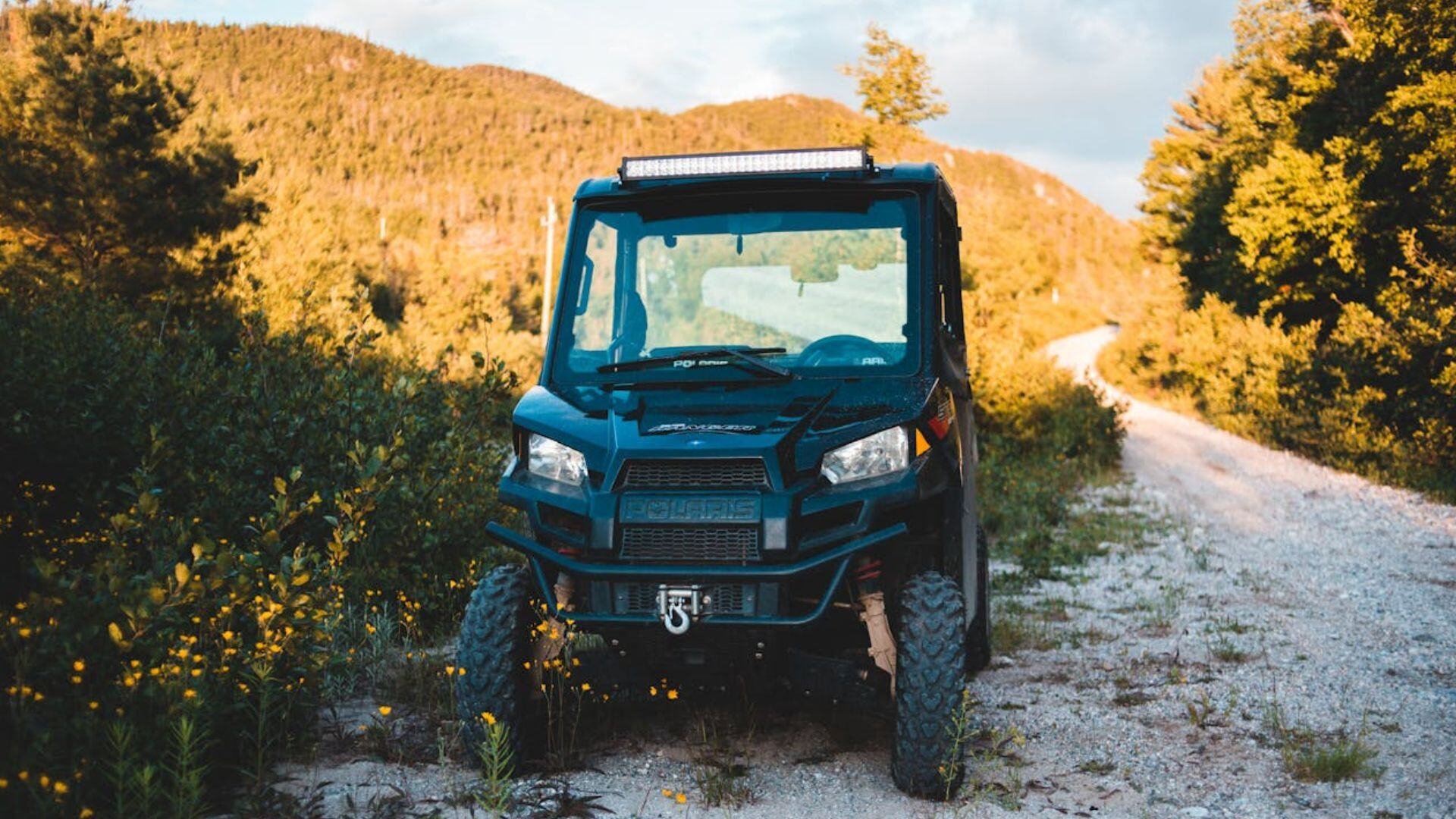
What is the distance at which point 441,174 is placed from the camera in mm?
82750

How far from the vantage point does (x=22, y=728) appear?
3586 mm

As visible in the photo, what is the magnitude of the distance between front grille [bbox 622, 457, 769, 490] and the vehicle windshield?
607mm

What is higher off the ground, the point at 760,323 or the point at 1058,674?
the point at 760,323

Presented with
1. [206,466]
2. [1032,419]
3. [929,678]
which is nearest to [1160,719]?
[929,678]

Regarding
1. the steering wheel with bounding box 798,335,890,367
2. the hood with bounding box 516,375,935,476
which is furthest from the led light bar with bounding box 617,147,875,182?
the hood with bounding box 516,375,935,476

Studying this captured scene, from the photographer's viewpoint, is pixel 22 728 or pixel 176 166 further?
pixel 176 166

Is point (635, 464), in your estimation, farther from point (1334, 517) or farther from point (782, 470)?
point (1334, 517)

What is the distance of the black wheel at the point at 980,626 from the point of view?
21.5ft

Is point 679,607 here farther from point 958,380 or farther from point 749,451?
point 958,380

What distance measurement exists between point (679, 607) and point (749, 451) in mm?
609

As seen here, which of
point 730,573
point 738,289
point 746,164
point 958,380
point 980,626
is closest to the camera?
point 730,573

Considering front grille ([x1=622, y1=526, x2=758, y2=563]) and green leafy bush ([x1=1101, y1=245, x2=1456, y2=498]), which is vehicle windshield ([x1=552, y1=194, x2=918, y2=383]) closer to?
front grille ([x1=622, y1=526, x2=758, y2=563])

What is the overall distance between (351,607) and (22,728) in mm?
3537

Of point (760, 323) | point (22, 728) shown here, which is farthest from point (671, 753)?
point (22, 728)
